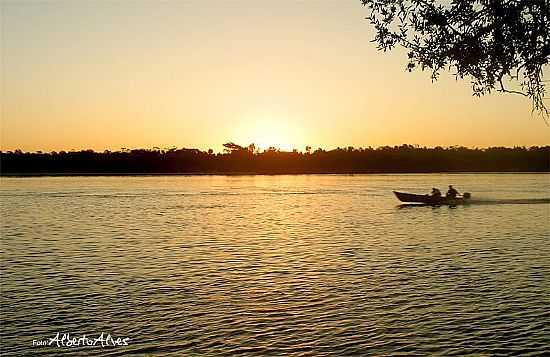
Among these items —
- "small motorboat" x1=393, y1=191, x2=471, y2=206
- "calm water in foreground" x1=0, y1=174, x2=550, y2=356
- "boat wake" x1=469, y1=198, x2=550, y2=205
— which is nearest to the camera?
Result: "calm water in foreground" x1=0, y1=174, x2=550, y2=356

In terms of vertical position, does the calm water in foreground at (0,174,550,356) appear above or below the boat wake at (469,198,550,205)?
below

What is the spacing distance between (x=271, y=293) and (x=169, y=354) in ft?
20.3

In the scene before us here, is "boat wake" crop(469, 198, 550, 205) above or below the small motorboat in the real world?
below

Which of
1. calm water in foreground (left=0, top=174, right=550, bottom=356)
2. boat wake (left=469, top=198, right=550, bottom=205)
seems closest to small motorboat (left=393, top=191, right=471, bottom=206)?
boat wake (left=469, top=198, right=550, bottom=205)

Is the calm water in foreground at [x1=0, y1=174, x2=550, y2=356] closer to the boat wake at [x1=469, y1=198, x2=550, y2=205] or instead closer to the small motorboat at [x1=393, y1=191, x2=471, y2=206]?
the small motorboat at [x1=393, y1=191, x2=471, y2=206]

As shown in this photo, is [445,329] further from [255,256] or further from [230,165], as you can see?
[230,165]

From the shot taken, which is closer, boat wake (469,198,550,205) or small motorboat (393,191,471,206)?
small motorboat (393,191,471,206)

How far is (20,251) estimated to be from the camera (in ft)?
95.0

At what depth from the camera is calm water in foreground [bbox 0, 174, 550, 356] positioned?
14.3 meters

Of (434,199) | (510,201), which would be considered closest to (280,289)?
(434,199)

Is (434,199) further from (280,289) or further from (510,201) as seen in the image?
(280,289)

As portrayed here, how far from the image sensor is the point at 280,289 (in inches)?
785

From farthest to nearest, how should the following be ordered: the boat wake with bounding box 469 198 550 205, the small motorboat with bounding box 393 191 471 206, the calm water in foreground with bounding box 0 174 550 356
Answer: the boat wake with bounding box 469 198 550 205, the small motorboat with bounding box 393 191 471 206, the calm water in foreground with bounding box 0 174 550 356

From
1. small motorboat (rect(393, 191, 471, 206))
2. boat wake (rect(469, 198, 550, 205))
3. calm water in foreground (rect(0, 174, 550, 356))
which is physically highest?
small motorboat (rect(393, 191, 471, 206))
